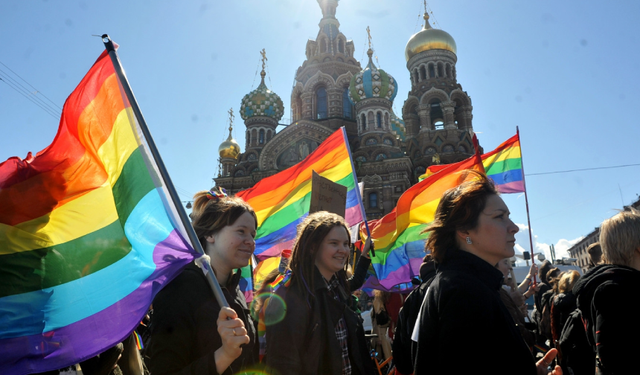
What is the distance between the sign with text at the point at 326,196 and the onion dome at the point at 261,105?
30.4 meters

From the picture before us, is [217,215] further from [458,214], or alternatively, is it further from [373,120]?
[373,120]

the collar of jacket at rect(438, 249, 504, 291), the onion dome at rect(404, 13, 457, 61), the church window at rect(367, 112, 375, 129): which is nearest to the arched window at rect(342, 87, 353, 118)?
the church window at rect(367, 112, 375, 129)

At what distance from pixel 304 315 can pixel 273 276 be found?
0.62 m

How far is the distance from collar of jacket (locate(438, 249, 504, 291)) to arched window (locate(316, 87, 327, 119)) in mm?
32471

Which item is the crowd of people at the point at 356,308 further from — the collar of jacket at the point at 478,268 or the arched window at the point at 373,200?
the arched window at the point at 373,200

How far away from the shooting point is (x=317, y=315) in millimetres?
2562

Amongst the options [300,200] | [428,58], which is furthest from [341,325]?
[428,58]

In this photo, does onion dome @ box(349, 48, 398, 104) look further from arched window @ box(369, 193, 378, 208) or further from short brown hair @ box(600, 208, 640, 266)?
short brown hair @ box(600, 208, 640, 266)

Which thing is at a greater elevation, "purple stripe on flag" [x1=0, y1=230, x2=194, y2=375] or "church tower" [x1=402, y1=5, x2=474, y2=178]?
"church tower" [x1=402, y1=5, x2=474, y2=178]

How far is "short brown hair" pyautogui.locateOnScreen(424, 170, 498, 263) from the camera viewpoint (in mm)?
2162

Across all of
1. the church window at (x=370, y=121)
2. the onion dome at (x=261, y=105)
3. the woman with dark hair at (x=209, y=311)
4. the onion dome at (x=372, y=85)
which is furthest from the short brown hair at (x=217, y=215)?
the onion dome at (x=261, y=105)

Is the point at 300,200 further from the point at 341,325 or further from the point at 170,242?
the point at 170,242

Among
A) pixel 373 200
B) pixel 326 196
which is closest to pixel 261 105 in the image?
pixel 373 200

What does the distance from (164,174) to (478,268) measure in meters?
1.56
